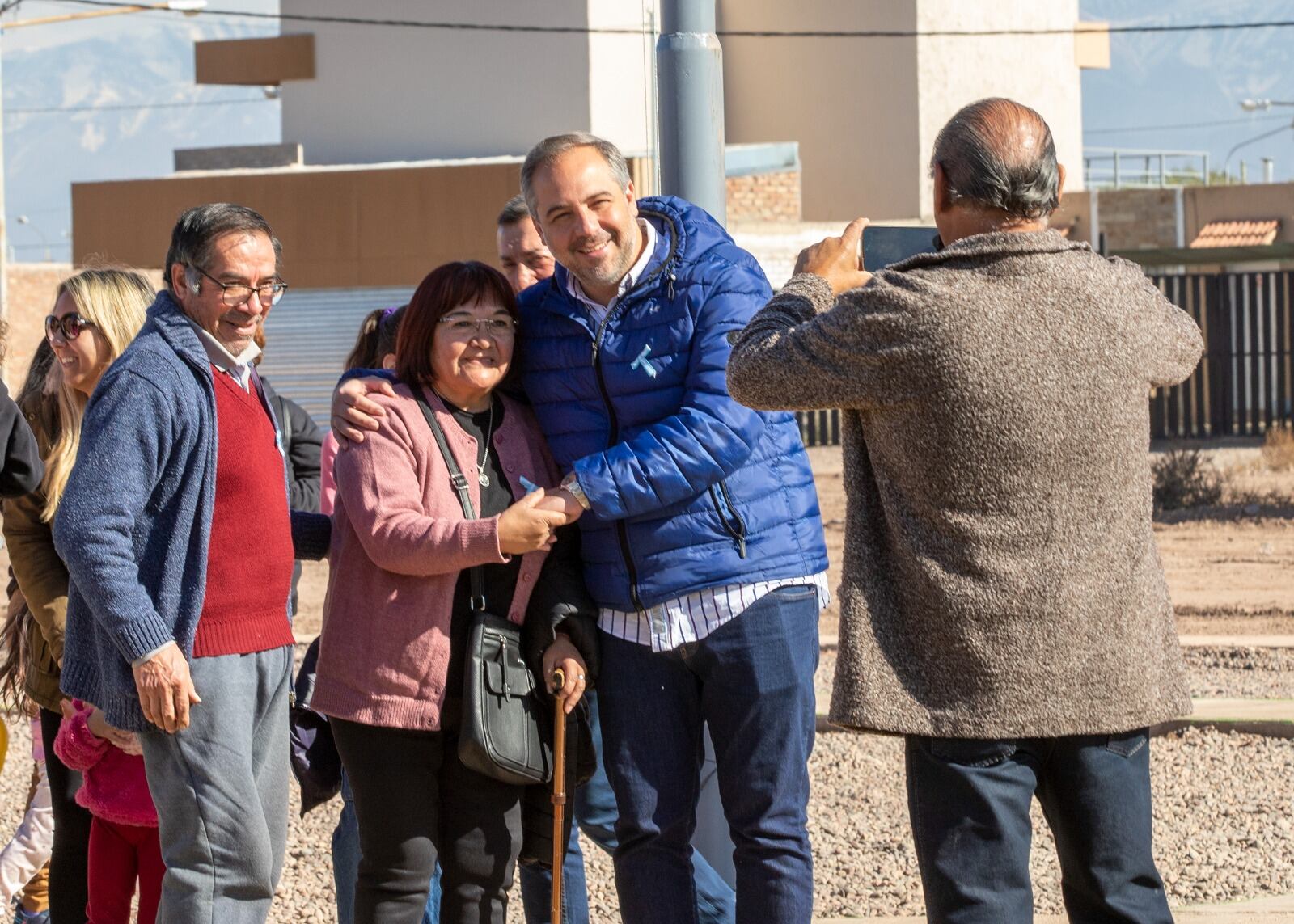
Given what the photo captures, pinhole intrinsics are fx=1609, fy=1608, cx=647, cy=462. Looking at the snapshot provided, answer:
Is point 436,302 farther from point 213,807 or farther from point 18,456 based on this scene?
point 213,807

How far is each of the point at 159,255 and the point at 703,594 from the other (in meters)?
20.4

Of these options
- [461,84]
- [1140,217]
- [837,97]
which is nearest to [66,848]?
[461,84]

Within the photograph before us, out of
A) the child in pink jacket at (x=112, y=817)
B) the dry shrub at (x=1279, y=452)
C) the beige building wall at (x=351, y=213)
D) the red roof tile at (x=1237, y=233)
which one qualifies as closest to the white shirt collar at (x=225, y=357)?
the child in pink jacket at (x=112, y=817)

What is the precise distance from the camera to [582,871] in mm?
3887

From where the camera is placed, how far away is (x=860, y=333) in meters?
2.69

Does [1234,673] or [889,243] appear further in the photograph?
[1234,673]

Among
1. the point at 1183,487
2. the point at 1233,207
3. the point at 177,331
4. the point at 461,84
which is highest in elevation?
the point at 461,84

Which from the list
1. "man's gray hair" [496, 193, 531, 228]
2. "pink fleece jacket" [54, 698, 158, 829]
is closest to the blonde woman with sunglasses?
"pink fleece jacket" [54, 698, 158, 829]

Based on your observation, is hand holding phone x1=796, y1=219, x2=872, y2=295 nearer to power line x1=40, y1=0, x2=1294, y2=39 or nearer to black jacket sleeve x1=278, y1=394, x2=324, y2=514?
black jacket sleeve x1=278, y1=394, x2=324, y2=514

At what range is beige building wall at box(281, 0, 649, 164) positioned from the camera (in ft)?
80.0

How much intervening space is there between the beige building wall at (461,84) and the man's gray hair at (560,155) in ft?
67.7

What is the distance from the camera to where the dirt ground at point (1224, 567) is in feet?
32.8

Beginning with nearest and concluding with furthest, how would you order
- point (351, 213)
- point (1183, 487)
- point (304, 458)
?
1. point (304, 458)
2. point (1183, 487)
3. point (351, 213)

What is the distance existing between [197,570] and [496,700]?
644mm
